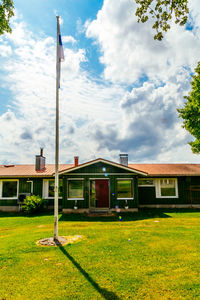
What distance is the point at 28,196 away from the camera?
1722 cm

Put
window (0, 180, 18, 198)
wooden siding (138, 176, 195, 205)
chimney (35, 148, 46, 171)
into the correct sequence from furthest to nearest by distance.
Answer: chimney (35, 148, 46, 171) → window (0, 180, 18, 198) → wooden siding (138, 176, 195, 205)

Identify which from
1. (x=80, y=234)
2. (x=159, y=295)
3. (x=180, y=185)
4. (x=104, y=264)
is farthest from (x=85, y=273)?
(x=180, y=185)

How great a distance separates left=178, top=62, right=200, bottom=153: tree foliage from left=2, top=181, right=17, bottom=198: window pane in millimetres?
19284

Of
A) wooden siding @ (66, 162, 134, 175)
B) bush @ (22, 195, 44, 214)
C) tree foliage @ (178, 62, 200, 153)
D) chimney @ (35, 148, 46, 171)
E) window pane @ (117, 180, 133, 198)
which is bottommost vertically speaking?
bush @ (22, 195, 44, 214)

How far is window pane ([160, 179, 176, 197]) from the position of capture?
723 inches

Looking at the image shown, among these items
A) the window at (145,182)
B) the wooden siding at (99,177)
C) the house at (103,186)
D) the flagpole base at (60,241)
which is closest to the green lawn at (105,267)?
the flagpole base at (60,241)

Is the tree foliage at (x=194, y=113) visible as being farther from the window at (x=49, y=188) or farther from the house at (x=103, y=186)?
the window at (x=49, y=188)

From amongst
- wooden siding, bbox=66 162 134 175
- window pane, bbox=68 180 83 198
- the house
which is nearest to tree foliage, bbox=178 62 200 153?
the house

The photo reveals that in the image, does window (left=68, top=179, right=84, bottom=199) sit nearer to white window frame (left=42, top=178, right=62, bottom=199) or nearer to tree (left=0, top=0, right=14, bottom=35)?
white window frame (left=42, top=178, right=62, bottom=199)

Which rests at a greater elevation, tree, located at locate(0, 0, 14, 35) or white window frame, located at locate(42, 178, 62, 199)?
tree, located at locate(0, 0, 14, 35)

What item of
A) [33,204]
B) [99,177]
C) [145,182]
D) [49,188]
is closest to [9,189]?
[49,188]

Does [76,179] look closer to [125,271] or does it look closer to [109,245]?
[109,245]

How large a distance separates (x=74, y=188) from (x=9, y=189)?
7.16m

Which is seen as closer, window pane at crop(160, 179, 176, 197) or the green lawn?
the green lawn
